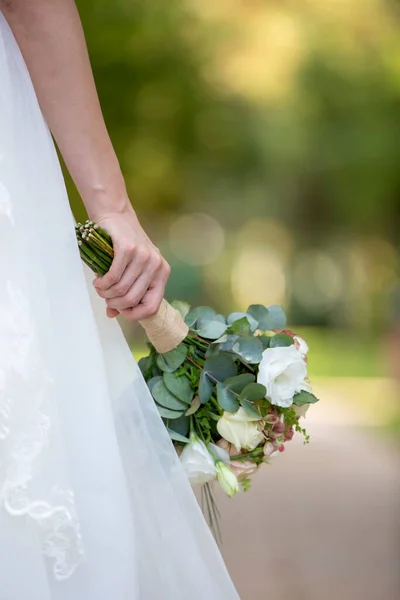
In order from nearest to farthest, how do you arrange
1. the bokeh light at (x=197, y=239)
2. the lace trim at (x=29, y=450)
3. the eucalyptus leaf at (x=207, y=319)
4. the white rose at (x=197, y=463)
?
the lace trim at (x=29, y=450) < the white rose at (x=197, y=463) < the eucalyptus leaf at (x=207, y=319) < the bokeh light at (x=197, y=239)

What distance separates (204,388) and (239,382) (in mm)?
40

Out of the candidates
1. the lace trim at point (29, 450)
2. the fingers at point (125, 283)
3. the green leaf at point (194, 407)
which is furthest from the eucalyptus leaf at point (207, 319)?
the lace trim at point (29, 450)

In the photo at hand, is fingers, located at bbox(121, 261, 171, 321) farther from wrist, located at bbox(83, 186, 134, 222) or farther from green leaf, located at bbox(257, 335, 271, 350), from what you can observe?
green leaf, located at bbox(257, 335, 271, 350)

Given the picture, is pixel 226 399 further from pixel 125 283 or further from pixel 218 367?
pixel 125 283

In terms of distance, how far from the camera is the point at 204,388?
0.83 m

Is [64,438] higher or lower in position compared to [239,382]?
lower

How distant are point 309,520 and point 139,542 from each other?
207 cm

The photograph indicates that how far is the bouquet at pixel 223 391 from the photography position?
0.81 m

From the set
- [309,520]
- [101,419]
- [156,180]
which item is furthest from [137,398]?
[156,180]

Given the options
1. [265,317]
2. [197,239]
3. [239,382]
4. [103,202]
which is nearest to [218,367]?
[239,382]

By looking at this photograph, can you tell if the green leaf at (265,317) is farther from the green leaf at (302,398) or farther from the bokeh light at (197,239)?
the bokeh light at (197,239)

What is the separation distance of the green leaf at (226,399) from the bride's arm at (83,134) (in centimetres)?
14

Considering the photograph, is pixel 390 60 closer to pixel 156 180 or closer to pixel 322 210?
pixel 322 210

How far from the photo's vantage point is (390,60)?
4.63 meters
